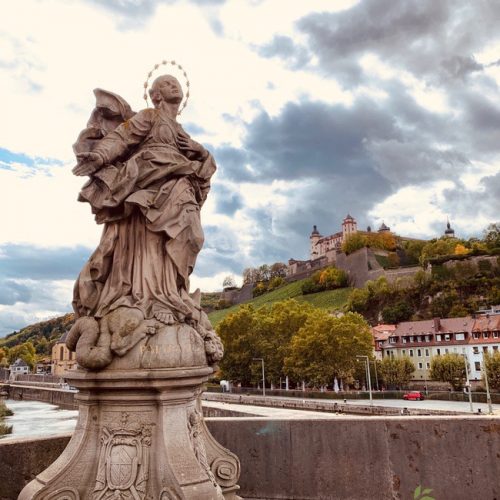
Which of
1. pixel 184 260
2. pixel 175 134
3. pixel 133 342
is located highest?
pixel 175 134

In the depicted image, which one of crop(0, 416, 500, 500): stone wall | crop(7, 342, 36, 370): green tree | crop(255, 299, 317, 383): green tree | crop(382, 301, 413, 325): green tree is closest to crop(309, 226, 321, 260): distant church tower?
crop(382, 301, 413, 325): green tree

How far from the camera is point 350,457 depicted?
5.55m

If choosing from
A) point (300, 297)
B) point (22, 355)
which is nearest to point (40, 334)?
point (22, 355)

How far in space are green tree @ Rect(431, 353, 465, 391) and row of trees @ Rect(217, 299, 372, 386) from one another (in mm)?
8590

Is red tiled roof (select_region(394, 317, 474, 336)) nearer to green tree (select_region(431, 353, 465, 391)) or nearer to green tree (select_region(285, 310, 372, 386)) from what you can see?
green tree (select_region(431, 353, 465, 391))

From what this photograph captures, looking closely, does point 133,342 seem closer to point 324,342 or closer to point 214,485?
point 214,485

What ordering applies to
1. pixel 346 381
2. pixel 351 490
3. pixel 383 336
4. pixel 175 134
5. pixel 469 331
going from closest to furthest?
1. pixel 175 134
2. pixel 351 490
3. pixel 346 381
4. pixel 469 331
5. pixel 383 336

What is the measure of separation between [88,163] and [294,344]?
42940 mm

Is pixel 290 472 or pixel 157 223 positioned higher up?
pixel 157 223

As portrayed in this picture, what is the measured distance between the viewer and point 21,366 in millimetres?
113438

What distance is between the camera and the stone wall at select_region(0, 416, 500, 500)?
201 inches

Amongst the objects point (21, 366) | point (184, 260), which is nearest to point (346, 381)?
point (184, 260)

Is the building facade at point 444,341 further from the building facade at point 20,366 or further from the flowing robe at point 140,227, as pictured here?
the building facade at point 20,366

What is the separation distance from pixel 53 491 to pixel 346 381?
1834 inches
